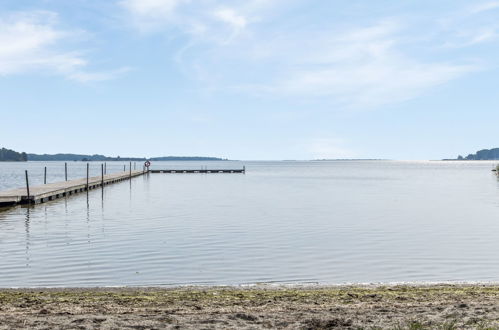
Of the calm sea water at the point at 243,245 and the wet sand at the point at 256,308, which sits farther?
the calm sea water at the point at 243,245

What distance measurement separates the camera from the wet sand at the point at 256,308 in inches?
383

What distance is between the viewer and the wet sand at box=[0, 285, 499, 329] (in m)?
9.72

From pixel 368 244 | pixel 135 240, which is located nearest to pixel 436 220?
pixel 368 244

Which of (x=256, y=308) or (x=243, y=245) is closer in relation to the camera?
(x=256, y=308)

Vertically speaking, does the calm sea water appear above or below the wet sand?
below

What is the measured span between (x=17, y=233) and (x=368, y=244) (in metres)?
17.3

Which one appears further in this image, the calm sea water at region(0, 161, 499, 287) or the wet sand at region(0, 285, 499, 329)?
the calm sea water at region(0, 161, 499, 287)

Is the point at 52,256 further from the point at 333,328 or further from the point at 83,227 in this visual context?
the point at 333,328

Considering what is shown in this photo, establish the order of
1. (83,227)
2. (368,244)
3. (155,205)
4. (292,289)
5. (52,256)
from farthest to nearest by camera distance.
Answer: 1. (155,205)
2. (83,227)
3. (368,244)
4. (52,256)
5. (292,289)

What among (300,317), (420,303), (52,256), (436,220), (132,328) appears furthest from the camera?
(436,220)

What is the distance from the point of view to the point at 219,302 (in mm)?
12250

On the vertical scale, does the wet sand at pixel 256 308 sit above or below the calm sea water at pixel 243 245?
above

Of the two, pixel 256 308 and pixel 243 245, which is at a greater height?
pixel 256 308

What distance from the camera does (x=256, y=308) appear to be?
37.3 ft
